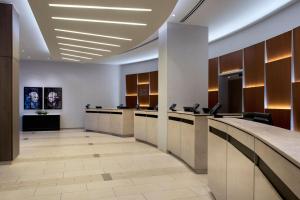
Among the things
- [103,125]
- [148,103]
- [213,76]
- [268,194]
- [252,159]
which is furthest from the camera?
[148,103]

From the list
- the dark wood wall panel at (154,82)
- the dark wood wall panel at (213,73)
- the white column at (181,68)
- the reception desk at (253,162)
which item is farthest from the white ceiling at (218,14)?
the dark wood wall panel at (154,82)

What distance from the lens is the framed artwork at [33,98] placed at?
44.3 ft

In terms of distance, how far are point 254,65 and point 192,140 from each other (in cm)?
315

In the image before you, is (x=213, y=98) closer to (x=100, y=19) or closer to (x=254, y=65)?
(x=254, y=65)

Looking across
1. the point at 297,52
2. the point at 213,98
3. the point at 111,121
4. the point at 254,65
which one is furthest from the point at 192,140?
the point at 111,121

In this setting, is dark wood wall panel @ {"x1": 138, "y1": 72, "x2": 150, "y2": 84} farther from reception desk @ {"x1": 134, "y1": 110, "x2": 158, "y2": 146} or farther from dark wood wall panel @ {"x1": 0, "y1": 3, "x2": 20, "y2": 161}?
dark wood wall panel @ {"x1": 0, "y1": 3, "x2": 20, "y2": 161}

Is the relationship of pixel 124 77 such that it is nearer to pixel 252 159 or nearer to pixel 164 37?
pixel 164 37

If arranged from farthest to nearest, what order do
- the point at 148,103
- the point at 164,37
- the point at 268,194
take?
the point at 148,103, the point at 164,37, the point at 268,194

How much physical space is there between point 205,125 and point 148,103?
8.04 meters

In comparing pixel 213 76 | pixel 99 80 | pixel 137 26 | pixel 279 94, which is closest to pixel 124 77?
pixel 99 80

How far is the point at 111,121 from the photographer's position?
11398 millimetres

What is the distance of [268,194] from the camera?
177cm

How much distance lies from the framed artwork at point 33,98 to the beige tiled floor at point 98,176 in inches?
251

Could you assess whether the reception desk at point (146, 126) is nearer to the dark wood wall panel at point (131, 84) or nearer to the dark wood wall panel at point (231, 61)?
the dark wood wall panel at point (231, 61)
